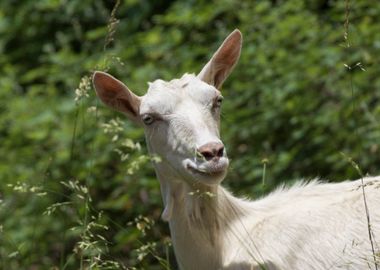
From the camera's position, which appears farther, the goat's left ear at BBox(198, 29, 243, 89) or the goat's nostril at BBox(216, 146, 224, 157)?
the goat's left ear at BBox(198, 29, 243, 89)

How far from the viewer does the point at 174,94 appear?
21.8 feet

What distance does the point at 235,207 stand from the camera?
683 cm

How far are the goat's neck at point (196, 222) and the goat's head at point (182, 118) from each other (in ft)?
0.48

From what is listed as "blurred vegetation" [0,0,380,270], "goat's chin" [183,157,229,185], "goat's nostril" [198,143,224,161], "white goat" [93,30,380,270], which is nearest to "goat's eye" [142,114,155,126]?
"white goat" [93,30,380,270]

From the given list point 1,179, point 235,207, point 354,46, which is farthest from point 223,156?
point 1,179

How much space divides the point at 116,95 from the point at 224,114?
3.69 meters

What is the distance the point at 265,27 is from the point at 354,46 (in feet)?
3.45

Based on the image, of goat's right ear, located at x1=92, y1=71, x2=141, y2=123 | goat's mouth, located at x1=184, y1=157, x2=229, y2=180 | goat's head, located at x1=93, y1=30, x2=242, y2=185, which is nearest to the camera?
goat's mouth, located at x1=184, y1=157, x2=229, y2=180

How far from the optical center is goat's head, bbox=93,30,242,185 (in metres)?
6.16

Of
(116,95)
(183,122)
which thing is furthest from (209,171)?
(116,95)

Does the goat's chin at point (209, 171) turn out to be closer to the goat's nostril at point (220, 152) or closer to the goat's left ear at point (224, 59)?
the goat's nostril at point (220, 152)

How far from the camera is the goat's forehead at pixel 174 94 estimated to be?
6612mm

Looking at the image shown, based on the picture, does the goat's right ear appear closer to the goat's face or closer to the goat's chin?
the goat's face

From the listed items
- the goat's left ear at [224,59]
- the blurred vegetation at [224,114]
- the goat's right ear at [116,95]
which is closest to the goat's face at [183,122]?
the goat's right ear at [116,95]
